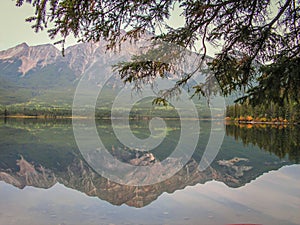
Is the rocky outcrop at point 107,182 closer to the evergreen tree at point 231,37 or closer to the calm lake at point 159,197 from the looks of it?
the calm lake at point 159,197

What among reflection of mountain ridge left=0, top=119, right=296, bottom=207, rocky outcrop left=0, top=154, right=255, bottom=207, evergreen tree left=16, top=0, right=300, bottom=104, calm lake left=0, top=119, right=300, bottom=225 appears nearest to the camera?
evergreen tree left=16, top=0, right=300, bottom=104

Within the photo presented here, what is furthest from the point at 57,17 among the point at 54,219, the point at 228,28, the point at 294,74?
the point at 54,219

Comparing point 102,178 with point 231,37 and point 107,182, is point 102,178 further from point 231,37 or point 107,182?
point 231,37

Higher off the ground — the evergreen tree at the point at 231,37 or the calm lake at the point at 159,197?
the evergreen tree at the point at 231,37

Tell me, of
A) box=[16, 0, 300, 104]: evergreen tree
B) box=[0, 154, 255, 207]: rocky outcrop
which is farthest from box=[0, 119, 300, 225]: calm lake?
box=[16, 0, 300, 104]: evergreen tree

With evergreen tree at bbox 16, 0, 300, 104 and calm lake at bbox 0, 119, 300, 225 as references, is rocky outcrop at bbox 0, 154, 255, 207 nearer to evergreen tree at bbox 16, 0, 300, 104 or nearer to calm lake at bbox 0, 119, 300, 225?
calm lake at bbox 0, 119, 300, 225

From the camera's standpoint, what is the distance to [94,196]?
10.6 meters

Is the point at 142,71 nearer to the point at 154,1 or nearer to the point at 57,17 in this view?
the point at 154,1

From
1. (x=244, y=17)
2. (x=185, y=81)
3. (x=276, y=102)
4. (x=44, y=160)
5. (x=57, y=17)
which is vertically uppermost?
(x=244, y=17)

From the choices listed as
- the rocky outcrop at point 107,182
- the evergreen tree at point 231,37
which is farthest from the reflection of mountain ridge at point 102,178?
the evergreen tree at point 231,37

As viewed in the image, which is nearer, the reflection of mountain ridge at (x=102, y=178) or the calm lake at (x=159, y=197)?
the calm lake at (x=159, y=197)

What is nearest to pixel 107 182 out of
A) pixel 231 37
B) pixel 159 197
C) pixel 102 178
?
pixel 102 178

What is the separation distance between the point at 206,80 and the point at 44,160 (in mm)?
18331

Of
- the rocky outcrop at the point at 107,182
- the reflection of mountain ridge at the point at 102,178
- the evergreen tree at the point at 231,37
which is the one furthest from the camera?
the reflection of mountain ridge at the point at 102,178
